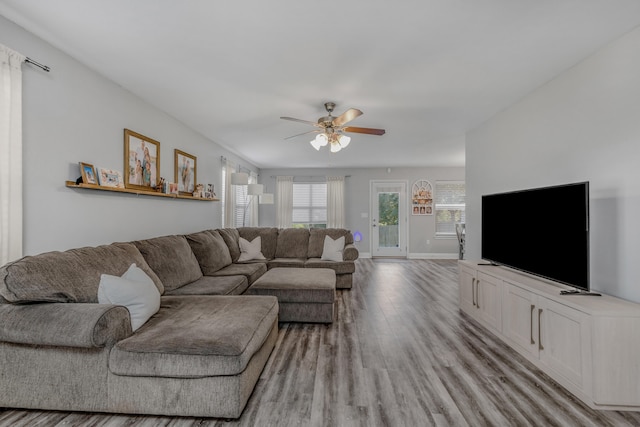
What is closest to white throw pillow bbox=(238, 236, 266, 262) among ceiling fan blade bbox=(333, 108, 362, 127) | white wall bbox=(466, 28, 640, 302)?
ceiling fan blade bbox=(333, 108, 362, 127)

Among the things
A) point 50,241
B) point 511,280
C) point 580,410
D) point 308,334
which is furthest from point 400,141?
point 50,241

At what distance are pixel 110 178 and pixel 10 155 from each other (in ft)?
2.84

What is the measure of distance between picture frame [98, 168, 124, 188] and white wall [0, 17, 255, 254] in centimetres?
9

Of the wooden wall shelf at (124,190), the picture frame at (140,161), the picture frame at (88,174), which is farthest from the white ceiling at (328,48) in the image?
the wooden wall shelf at (124,190)

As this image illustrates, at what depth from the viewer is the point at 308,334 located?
9.94 feet

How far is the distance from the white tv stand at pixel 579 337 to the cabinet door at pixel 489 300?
0.10 metres

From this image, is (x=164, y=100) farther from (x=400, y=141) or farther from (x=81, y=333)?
(x=400, y=141)

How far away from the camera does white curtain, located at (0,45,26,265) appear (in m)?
1.87

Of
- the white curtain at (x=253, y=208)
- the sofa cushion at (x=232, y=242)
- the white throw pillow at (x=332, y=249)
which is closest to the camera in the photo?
the sofa cushion at (x=232, y=242)

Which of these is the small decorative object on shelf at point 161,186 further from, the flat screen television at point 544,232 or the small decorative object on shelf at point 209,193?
the flat screen television at point 544,232

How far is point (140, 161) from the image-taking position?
3.30m

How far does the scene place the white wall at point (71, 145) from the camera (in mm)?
2115

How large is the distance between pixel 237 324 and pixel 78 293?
1.01 meters

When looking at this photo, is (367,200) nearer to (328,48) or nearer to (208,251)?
(208,251)
